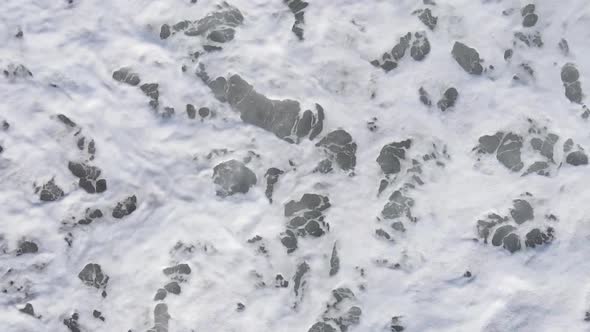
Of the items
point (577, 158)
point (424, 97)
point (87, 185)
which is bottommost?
point (87, 185)

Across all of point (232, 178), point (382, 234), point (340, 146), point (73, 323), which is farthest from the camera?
point (340, 146)

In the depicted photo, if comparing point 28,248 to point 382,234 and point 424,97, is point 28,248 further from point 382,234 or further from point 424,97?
point 424,97

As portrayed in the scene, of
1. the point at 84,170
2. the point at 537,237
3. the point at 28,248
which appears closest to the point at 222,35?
the point at 84,170

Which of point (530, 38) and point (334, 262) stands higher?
point (530, 38)

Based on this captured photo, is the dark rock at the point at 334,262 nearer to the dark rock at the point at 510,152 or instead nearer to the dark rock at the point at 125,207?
the dark rock at the point at 510,152

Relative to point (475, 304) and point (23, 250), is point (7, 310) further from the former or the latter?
point (475, 304)

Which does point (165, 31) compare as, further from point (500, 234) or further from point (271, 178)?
point (500, 234)

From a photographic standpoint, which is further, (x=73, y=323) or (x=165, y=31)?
(x=165, y=31)

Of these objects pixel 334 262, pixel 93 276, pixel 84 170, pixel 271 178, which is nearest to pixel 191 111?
pixel 271 178

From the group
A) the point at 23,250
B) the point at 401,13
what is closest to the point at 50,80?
the point at 23,250

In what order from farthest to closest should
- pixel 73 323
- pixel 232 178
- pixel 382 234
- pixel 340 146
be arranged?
pixel 340 146 < pixel 232 178 < pixel 382 234 < pixel 73 323
